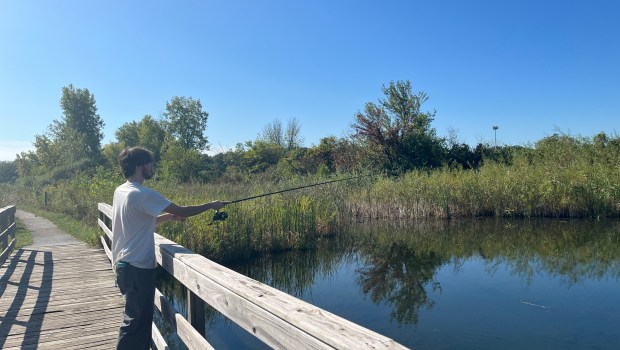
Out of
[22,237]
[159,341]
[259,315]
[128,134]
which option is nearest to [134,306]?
[159,341]

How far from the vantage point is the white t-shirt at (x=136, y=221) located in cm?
288

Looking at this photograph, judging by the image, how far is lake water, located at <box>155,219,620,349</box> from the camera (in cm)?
574

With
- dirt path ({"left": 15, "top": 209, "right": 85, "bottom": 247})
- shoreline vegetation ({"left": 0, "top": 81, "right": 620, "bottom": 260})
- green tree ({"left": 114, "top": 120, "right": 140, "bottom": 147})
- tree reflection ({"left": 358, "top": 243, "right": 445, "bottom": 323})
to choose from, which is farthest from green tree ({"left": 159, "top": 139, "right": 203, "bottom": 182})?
green tree ({"left": 114, "top": 120, "right": 140, "bottom": 147})

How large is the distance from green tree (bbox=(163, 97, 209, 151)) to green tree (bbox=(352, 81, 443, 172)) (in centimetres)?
3762

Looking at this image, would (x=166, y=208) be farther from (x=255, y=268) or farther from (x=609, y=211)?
(x=609, y=211)

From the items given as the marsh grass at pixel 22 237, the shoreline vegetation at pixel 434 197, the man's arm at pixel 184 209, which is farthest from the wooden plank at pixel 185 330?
the marsh grass at pixel 22 237

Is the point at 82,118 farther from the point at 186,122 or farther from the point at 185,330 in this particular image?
the point at 185,330

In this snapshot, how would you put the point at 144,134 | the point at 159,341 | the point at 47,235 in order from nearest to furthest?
the point at 159,341, the point at 47,235, the point at 144,134

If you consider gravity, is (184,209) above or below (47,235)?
above

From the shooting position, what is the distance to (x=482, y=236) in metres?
12.2

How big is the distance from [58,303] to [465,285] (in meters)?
6.50

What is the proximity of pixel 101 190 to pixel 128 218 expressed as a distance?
1405 cm

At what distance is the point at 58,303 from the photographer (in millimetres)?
5211

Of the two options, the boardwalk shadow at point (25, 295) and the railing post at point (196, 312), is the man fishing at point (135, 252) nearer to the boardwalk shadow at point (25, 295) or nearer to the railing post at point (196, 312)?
the railing post at point (196, 312)
